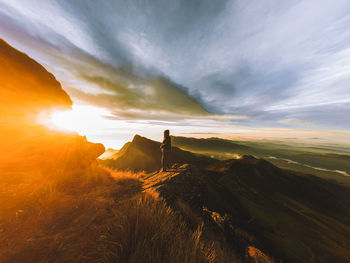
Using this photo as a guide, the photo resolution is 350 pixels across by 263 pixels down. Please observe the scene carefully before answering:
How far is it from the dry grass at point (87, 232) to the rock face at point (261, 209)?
2.54 meters

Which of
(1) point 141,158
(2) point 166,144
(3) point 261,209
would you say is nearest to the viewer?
(2) point 166,144

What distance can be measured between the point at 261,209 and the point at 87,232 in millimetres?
37059

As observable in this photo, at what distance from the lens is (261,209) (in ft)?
90.0

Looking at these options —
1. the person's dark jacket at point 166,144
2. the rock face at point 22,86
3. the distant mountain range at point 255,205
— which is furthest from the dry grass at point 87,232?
the rock face at point 22,86

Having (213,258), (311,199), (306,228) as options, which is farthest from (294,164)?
(213,258)

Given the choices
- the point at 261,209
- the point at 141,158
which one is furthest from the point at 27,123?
the point at 141,158

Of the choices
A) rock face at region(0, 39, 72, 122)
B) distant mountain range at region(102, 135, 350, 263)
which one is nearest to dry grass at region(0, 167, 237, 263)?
distant mountain range at region(102, 135, 350, 263)

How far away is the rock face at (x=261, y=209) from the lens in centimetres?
579

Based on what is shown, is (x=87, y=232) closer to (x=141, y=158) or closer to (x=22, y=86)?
(x=22, y=86)

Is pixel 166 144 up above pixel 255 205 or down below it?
above

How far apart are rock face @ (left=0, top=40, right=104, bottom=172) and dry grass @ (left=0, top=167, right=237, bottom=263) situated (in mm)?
2514

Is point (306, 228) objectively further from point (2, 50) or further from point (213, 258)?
point (2, 50)

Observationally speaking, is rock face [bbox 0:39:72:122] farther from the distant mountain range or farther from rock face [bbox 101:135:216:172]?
rock face [bbox 101:135:216:172]

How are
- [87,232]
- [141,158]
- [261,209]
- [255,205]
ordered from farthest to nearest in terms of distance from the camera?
[141,158], [255,205], [261,209], [87,232]
